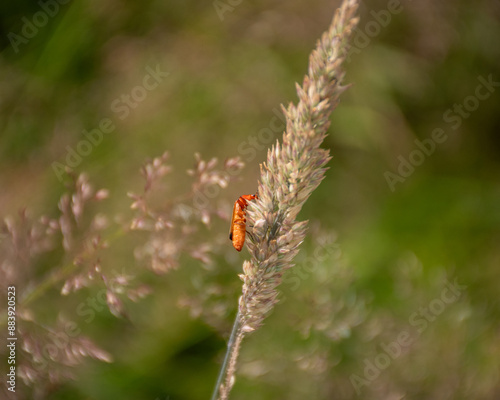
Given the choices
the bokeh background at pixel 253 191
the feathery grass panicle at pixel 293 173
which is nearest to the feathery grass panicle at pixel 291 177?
the feathery grass panicle at pixel 293 173

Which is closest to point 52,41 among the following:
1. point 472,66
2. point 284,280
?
point 284,280

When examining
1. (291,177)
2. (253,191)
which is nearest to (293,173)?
(291,177)

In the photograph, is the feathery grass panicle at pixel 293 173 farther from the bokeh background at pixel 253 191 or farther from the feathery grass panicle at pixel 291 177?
the bokeh background at pixel 253 191

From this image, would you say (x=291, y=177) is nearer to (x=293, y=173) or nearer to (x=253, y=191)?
(x=293, y=173)

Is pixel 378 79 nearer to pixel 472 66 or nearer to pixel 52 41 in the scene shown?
pixel 472 66

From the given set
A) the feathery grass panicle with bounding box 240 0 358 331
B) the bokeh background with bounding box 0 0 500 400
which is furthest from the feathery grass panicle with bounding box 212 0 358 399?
the bokeh background with bounding box 0 0 500 400

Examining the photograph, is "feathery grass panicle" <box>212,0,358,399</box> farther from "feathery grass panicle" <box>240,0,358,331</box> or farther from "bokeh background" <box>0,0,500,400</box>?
"bokeh background" <box>0,0,500,400</box>
